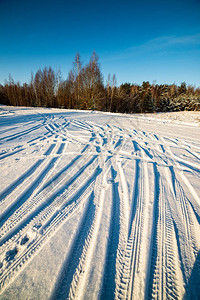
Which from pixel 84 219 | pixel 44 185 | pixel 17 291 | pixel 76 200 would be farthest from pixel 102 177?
pixel 17 291

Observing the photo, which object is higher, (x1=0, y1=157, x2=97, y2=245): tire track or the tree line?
the tree line

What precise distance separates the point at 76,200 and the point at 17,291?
915 mm

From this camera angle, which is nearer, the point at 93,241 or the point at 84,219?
the point at 93,241

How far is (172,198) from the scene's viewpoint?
5.92 ft

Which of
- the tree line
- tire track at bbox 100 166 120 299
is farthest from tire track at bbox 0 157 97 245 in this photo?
the tree line

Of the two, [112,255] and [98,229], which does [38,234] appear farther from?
[112,255]

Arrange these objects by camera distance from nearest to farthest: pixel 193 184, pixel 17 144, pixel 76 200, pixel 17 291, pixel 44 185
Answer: pixel 17 291 → pixel 76 200 → pixel 44 185 → pixel 193 184 → pixel 17 144

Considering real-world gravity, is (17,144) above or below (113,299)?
above

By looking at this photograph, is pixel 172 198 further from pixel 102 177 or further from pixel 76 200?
pixel 76 200

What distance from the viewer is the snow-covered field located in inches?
38.4

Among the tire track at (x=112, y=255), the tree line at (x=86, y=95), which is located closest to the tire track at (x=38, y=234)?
the tire track at (x=112, y=255)

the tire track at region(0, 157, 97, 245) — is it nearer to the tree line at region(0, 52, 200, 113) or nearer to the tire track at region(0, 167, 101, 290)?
the tire track at region(0, 167, 101, 290)

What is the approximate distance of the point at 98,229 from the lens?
136 cm

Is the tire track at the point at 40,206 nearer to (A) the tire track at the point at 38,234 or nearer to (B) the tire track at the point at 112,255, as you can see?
(A) the tire track at the point at 38,234
